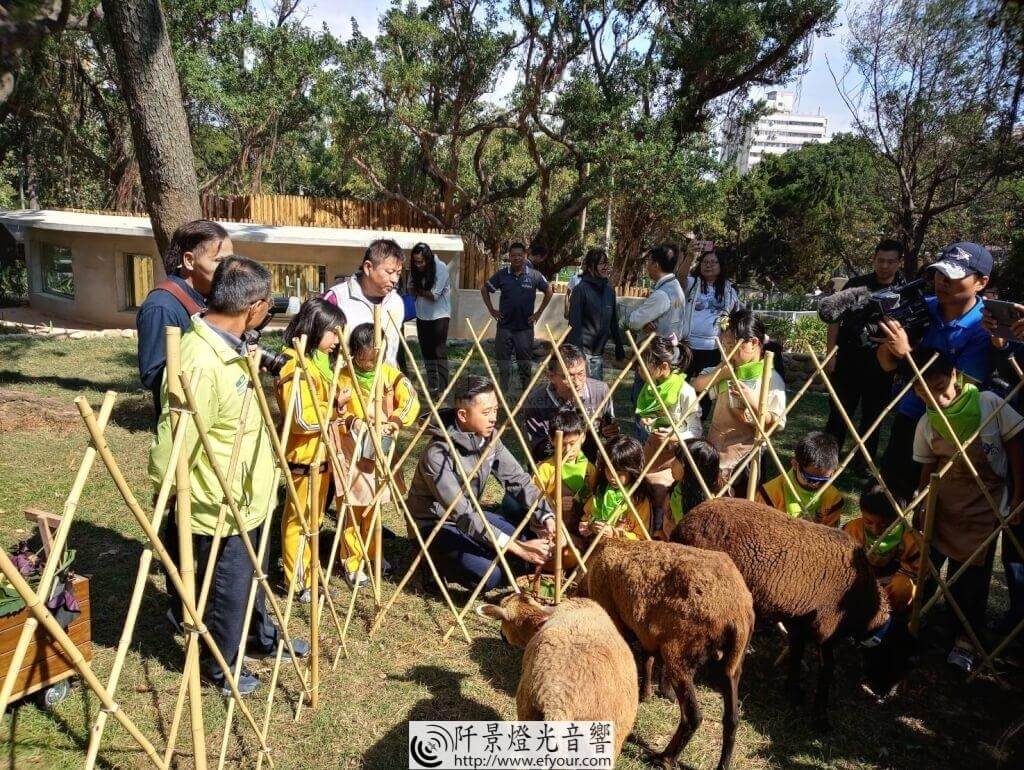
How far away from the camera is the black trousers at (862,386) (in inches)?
197

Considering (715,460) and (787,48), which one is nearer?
(715,460)

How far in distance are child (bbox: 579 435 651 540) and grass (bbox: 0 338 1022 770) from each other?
742 millimetres

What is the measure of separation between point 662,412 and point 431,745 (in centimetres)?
211

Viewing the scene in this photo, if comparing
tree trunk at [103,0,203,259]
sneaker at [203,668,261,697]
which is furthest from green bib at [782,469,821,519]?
tree trunk at [103,0,203,259]

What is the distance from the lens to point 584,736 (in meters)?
1.98

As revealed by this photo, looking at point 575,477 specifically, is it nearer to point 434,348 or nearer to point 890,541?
point 890,541

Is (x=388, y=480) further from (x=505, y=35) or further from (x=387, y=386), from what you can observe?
(x=505, y=35)

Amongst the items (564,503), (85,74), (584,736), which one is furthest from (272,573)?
(85,74)

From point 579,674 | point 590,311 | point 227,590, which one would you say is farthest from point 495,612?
point 590,311

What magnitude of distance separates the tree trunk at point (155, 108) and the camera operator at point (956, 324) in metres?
5.09

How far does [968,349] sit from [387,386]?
2822 millimetres

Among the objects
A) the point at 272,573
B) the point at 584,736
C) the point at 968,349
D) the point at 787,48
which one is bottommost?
the point at 272,573

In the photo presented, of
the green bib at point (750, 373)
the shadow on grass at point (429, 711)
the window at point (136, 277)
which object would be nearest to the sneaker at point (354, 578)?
the shadow on grass at point (429, 711)

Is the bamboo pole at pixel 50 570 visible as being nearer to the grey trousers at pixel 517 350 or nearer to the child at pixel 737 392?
the child at pixel 737 392
